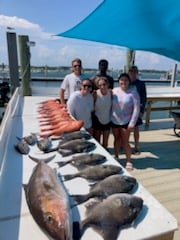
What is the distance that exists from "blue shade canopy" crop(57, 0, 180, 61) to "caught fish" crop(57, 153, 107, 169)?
2371 millimetres

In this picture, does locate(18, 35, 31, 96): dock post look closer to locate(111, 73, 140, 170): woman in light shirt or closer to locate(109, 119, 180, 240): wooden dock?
locate(109, 119, 180, 240): wooden dock

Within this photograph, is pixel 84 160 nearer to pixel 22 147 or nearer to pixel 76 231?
pixel 22 147

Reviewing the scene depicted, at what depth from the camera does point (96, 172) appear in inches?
83.7

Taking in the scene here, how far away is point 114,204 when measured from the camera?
1.62 meters

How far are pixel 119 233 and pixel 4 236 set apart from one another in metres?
0.62

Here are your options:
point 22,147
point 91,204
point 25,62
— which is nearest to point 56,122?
point 22,147

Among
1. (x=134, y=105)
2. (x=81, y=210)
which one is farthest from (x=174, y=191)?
(x=81, y=210)

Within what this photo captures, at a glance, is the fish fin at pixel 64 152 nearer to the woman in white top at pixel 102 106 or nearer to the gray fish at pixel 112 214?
the gray fish at pixel 112 214

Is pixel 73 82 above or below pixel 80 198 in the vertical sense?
above

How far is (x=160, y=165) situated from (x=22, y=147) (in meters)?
2.66

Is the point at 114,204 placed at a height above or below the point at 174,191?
above

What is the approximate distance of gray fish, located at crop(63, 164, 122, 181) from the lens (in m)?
2.10

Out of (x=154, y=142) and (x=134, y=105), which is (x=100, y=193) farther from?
(x=154, y=142)

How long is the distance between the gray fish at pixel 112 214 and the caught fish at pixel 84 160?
2.05ft
